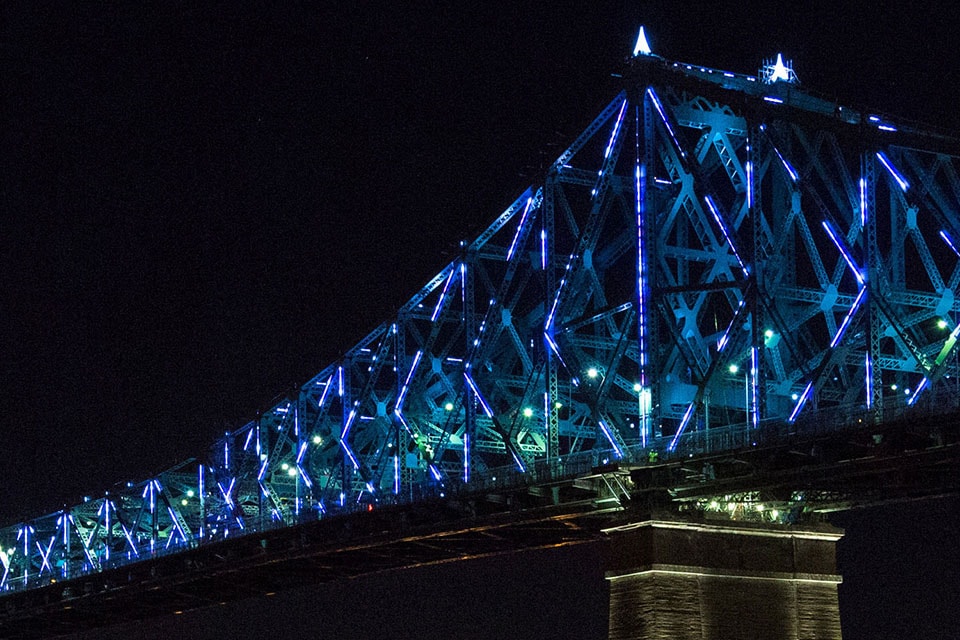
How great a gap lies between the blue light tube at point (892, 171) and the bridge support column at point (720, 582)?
12276 millimetres

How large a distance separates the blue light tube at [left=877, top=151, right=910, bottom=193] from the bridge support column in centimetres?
1228

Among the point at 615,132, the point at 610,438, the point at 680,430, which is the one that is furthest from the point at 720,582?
the point at 615,132

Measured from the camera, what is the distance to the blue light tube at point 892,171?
66188 mm

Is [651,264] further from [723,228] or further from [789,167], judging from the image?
[789,167]

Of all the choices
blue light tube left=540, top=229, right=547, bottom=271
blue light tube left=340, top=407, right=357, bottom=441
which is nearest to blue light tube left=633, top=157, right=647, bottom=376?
blue light tube left=540, top=229, right=547, bottom=271

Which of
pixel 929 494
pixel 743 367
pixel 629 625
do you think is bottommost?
pixel 629 625

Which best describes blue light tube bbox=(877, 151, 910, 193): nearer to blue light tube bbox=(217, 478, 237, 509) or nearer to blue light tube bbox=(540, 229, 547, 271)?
blue light tube bbox=(540, 229, 547, 271)

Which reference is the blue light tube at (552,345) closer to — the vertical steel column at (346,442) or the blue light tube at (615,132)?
the blue light tube at (615,132)

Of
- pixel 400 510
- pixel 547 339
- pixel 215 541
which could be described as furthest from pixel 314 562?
pixel 547 339

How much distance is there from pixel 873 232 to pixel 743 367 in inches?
423

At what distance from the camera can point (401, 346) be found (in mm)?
94375

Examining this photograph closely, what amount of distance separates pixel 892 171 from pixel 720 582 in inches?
615

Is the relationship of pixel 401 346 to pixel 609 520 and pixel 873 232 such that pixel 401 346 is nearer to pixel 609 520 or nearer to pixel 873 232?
pixel 609 520

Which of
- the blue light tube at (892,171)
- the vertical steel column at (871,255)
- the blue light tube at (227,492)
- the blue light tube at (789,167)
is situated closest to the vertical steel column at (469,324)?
the blue light tube at (789,167)
